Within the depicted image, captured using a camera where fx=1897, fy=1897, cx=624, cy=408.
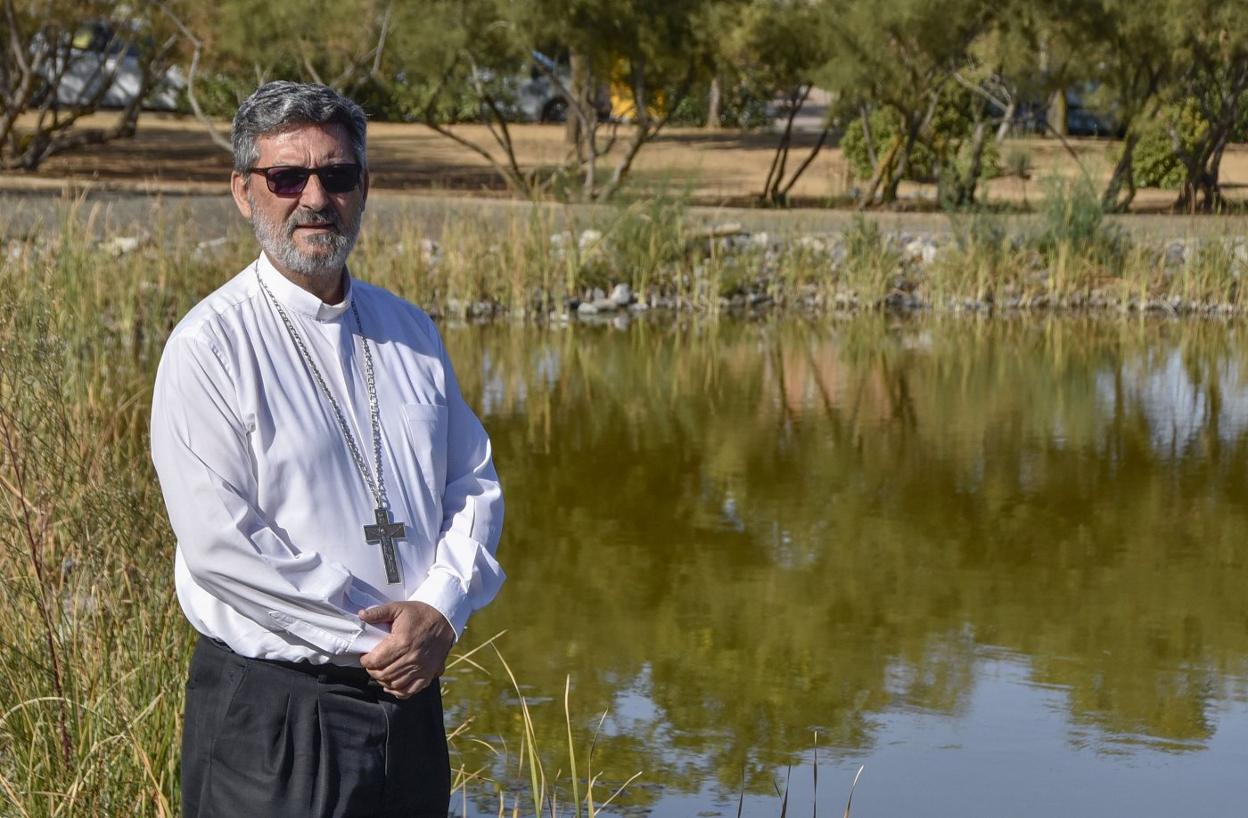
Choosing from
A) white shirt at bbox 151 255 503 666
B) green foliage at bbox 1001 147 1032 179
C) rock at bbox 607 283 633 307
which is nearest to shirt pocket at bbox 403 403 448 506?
white shirt at bbox 151 255 503 666

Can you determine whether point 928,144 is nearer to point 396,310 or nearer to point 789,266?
point 789,266

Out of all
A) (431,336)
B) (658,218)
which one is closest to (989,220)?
(658,218)

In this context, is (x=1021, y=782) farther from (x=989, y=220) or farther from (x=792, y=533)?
(x=989, y=220)

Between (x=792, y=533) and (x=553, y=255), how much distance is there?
27.4 feet

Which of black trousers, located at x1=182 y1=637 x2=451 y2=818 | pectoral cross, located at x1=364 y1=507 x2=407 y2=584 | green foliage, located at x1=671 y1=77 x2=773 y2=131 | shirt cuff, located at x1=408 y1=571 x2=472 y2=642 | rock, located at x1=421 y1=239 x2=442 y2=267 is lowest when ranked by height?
rock, located at x1=421 y1=239 x2=442 y2=267

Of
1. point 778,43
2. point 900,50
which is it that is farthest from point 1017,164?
point 778,43

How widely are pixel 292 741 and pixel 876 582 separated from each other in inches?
196

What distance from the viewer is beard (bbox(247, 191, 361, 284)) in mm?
2607

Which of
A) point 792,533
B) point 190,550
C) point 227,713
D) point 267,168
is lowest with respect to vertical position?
point 792,533

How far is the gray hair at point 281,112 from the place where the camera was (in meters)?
2.61

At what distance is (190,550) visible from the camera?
247 centimetres

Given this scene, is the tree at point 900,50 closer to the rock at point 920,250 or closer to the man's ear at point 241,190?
the rock at point 920,250

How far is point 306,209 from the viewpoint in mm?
2607

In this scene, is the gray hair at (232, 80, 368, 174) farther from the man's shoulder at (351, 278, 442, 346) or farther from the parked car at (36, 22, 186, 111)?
the parked car at (36, 22, 186, 111)
